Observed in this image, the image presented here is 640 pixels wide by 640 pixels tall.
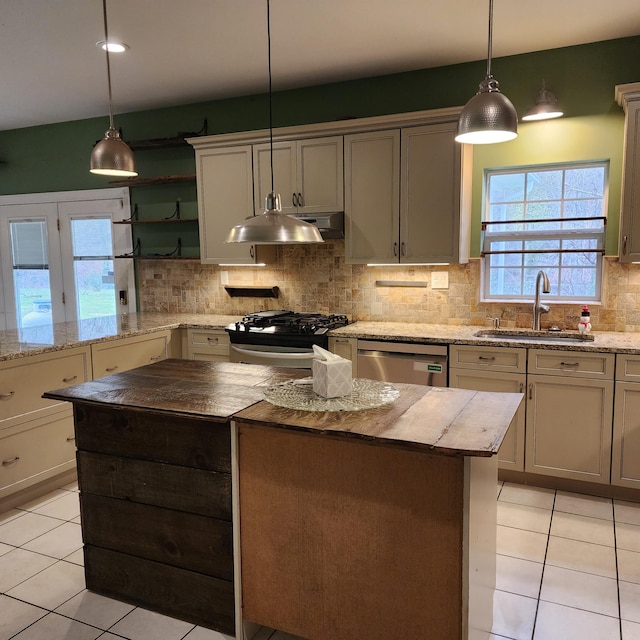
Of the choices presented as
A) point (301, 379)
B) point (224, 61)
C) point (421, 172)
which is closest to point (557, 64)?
point (421, 172)

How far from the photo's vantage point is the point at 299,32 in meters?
3.35

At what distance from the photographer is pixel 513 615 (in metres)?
2.25

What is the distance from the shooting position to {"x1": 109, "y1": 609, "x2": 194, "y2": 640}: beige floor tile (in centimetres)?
216

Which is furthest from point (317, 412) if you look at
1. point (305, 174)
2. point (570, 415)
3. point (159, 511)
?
point (305, 174)

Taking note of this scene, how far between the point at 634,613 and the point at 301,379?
1645 millimetres

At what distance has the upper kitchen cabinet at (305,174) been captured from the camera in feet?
13.3

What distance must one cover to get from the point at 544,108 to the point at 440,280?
1301 mm

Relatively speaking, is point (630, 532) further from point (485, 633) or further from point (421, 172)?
point (421, 172)

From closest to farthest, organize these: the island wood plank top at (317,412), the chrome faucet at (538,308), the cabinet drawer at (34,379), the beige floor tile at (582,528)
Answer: the island wood plank top at (317,412) → the beige floor tile at (582,528) → the cabinet drawer at (34,379) → the chrome faucet at (538,308)

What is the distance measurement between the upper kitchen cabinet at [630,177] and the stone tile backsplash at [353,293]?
0.31 metres

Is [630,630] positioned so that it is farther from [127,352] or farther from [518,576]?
[127,352]

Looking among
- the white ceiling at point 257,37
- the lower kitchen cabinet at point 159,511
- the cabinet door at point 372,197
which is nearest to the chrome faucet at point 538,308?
the cabinet door at point 372,197

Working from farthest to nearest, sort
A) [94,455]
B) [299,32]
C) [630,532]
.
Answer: [299,32] → [630,532] → [94,455]

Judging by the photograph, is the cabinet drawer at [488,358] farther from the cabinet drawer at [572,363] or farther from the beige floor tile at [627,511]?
the beige floor tile at [627,511]
